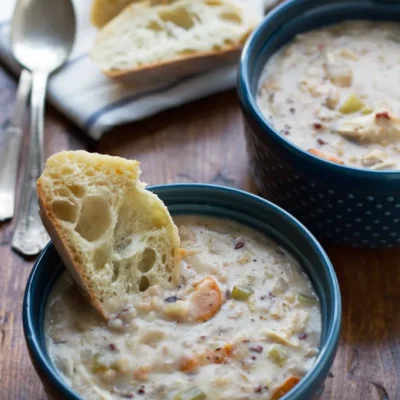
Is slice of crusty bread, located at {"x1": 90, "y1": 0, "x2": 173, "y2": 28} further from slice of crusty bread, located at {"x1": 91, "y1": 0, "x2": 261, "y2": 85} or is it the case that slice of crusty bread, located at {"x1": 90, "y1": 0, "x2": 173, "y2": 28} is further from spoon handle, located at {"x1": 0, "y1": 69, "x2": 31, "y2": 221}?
spoon handle, located at {"x1": 0, "y1": 69, "x2": 31, "y2": 221}

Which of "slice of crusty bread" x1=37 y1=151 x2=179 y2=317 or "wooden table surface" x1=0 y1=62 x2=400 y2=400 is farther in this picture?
"wooden table surface" x1=0 y1=62 x2=400 y2=400

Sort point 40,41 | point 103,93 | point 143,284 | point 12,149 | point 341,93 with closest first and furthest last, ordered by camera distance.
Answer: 1. point 143,284
2. point 341,93
3. point 12,149
4. point 103,93
5. point 40,41

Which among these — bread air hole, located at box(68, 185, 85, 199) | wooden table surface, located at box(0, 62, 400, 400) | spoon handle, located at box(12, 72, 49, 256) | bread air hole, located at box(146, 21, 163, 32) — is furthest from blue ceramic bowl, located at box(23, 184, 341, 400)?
bread air hole, located at box(146, 21, 163, 32)

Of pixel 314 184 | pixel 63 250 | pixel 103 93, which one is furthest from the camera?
pixel 103 93

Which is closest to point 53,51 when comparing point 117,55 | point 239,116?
point 117,55

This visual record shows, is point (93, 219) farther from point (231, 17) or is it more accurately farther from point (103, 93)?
point (231, 17)

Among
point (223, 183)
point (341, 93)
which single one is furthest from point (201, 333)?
point (341, 93)

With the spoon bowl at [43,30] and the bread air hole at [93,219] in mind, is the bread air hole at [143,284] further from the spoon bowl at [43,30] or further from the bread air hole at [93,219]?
the spoon bowl at [43,30]
